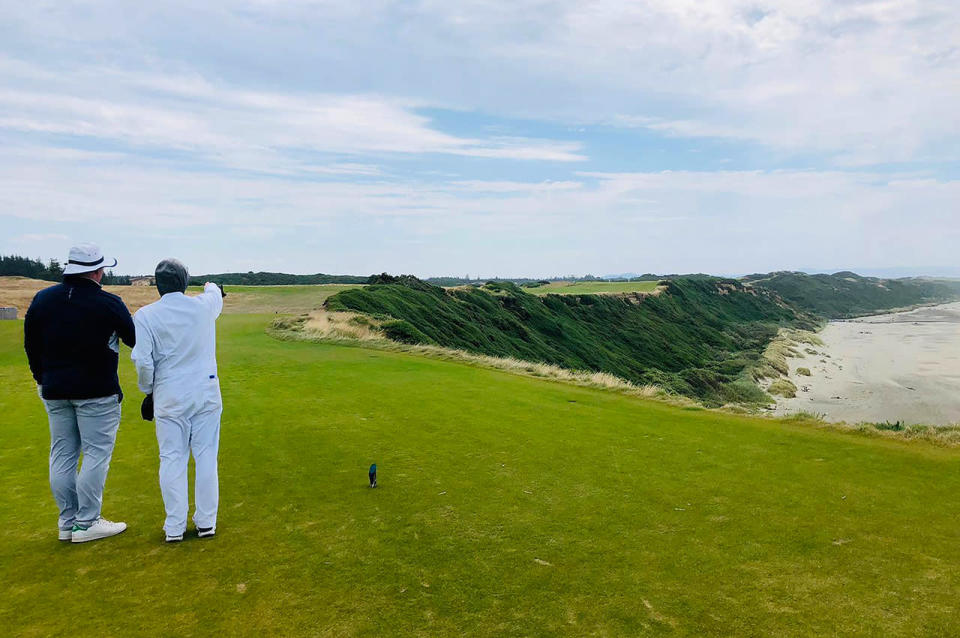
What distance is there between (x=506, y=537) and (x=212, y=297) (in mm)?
3971

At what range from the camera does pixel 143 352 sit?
5238 mm

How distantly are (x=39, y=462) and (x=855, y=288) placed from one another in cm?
20162

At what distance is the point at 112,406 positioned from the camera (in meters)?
5.54

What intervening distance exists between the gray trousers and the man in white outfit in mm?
551

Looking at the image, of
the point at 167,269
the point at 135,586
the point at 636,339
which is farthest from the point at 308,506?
the point at 636,339

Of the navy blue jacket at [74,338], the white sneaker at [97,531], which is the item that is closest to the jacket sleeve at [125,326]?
the navy blue jacket at [74,338]

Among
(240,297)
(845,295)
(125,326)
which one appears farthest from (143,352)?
(845,295)

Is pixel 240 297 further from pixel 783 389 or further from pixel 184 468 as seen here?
pixel 184 468

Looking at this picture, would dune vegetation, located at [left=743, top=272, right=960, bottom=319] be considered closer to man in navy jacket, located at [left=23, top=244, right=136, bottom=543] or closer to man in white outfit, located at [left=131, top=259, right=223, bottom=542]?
man in white outfit, located at [left=131, top=259, right=223, bottom=542]

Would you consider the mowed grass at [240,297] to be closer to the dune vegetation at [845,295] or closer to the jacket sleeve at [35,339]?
the jacket sleeve at [35,339]

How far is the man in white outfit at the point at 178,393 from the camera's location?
5.29 meters

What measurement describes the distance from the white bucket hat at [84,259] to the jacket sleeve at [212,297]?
95 centimetres

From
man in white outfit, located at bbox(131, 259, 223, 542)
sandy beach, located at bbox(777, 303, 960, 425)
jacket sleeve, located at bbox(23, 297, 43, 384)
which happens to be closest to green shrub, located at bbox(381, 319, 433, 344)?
sandy beach, located at bbox(777, 303, 960, 425)

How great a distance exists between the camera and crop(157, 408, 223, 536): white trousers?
5.29 m
